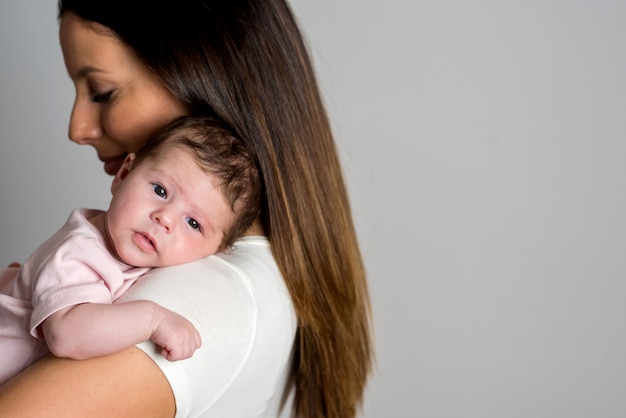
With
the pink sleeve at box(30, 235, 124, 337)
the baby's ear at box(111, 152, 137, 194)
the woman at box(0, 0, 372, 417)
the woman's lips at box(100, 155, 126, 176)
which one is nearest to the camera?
the pink sleeve at box(30, 235, 124, 337)

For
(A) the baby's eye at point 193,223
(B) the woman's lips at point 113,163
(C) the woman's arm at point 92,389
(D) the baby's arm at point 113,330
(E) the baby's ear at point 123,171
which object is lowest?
(C) the woman's arm at point 92,389

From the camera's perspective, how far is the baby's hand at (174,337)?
0.96 m

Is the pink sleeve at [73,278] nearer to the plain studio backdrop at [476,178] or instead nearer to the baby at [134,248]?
the baby at [134,248]

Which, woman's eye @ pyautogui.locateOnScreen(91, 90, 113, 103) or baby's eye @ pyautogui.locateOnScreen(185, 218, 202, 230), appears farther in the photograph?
woman's eye @ pyautogui.locateOnScreen(91, 90, 113, 103)

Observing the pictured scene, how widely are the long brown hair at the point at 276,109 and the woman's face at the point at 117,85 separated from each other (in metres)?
0.03

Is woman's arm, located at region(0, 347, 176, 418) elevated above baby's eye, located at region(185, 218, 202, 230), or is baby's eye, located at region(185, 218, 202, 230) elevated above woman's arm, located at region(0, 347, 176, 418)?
baby's eye, located at region(185, 218, 202, 230)

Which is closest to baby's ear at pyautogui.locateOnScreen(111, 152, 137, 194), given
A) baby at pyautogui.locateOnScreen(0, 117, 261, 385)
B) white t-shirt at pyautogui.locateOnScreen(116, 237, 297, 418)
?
baby at pyautogui.locateOnScreen(0, 117, 261, 385)

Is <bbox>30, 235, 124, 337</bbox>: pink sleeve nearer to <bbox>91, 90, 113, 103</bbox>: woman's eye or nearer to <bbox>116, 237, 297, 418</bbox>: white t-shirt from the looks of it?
<bbox>116, 237, 297, 418</bbox>: white t-shirt

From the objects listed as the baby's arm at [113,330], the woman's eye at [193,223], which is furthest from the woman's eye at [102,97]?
the baby's arm at [113,330]

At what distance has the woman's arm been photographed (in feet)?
2.89

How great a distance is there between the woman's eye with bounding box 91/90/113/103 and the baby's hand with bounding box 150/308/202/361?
0.64 metres

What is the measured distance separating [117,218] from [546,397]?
1.83 meters

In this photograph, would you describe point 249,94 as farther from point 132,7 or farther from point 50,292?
point 50,292

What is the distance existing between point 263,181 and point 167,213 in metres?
0.23
